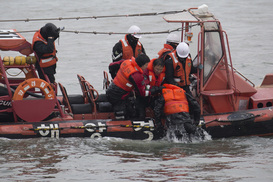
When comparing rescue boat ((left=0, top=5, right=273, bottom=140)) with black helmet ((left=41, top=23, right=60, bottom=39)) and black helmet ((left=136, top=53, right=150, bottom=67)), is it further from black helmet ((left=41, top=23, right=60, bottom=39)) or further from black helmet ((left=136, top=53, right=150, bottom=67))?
black helmet ((left=136, top=53, right=150, bottom=67))

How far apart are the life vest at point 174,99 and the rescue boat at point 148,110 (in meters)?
0.36

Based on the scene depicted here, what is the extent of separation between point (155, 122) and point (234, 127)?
1.18m

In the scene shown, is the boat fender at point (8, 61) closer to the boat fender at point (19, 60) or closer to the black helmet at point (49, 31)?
the boat fender at point (19, 60)

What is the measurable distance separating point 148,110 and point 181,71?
82 cm

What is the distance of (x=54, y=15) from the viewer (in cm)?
1981

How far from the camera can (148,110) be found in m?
7.97

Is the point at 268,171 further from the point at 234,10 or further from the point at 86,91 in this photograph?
the point at 234,10

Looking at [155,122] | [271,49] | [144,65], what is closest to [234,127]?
[155,122]

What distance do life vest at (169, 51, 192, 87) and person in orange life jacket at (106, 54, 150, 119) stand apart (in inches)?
20.1

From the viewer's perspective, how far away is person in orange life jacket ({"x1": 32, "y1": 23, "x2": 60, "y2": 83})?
26.1 feet

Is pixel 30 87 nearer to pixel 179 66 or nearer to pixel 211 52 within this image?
pixel 179 66

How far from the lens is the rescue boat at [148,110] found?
7445mm

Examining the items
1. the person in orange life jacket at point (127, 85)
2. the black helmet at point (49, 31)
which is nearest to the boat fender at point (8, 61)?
the black helmet at point (49, 31)

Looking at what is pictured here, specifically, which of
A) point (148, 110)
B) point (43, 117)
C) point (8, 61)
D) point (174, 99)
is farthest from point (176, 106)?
point (8, 61)
